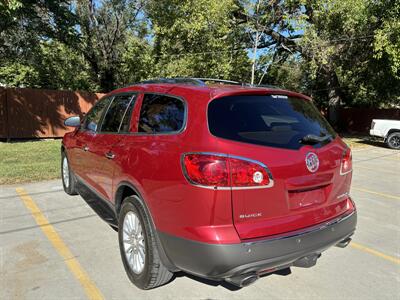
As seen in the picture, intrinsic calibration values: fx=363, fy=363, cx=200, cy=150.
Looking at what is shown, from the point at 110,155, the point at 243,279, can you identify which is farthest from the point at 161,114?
the point at 243,279

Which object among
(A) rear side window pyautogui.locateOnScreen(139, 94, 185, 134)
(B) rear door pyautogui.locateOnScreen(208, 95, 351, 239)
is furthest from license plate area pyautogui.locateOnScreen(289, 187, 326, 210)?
(A) rear side window pyautogui.locateOnScreen(139, 94, 185, 134)

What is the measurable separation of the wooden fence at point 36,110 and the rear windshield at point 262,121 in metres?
14.3

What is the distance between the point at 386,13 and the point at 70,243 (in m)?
16.0

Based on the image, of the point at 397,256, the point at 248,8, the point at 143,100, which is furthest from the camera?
the point at 248,8

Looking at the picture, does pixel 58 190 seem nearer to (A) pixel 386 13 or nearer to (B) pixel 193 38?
(B) pixel 193 38

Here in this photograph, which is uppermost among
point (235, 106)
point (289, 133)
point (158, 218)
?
point (235, 106)

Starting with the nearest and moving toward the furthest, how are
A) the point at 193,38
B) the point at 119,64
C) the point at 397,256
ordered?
the point at 397,256, the point at 193,38, the point at 119,64

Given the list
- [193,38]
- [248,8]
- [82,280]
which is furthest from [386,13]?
[82,280]

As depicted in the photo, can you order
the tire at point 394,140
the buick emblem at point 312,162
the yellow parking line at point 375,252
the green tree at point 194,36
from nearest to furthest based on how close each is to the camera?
the buick emblem at point 312,162 → the yellow parking line at point 375,252 → the tire at point 394,140 → the green tree at point 194,36

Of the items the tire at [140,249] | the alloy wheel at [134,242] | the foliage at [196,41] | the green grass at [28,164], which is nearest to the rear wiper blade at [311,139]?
the tire at [140,249]

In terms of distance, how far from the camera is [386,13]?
50.1 ft

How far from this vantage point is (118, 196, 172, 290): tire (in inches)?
117

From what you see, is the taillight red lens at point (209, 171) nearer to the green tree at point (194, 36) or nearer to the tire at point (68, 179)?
the tire at point (68, 179)

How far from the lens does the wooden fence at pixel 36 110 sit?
582 inches
